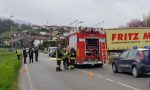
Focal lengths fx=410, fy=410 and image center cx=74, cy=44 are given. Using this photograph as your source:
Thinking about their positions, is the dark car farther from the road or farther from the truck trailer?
the truck trailer

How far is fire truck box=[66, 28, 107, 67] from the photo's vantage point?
2961 cm

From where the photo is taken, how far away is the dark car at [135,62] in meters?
20.0

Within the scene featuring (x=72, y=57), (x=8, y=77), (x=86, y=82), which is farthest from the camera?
(x=72, y=57)

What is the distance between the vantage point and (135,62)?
20.6 meters

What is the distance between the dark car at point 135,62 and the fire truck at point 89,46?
6545 mm

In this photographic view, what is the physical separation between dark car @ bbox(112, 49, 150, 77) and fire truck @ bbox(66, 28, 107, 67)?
6545 mm

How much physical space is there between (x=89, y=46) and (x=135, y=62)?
31.8ft

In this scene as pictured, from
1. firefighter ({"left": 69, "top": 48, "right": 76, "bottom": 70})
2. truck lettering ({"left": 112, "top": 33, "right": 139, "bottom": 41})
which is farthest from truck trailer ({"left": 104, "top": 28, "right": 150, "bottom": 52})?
firefighter ({"left": 69, "top": 48, "right": 76, "bottom": 70})

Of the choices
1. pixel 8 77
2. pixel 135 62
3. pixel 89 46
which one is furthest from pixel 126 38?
pixel 8 77

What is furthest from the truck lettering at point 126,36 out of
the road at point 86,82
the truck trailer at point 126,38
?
the road at point 86,82

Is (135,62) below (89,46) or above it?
below

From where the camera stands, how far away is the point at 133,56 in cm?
2125

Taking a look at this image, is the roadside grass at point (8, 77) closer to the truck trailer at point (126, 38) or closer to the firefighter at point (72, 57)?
the firefighter at point (72, 57)

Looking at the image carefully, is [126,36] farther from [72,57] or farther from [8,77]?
[8,77]
